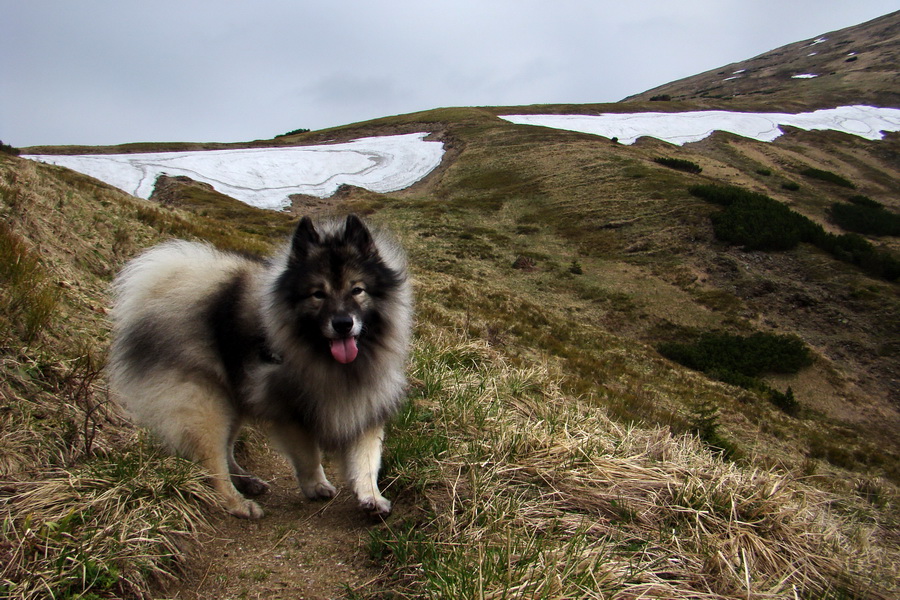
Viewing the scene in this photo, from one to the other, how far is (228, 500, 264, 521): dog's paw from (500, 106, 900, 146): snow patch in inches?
2022

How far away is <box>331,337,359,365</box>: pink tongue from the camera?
338 centimetres

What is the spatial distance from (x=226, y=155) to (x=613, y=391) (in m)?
42.2

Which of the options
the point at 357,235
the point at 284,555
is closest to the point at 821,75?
the point at 357,235

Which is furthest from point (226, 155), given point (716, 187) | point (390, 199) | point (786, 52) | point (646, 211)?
point (786, 52)

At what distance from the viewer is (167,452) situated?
3541mm

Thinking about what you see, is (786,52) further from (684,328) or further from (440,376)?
(440,376)

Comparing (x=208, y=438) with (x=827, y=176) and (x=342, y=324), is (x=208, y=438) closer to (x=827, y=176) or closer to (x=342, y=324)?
(x=342, y=324)

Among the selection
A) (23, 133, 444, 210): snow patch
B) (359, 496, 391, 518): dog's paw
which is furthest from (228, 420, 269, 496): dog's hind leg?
(23, 133, 444, 210): snow patch

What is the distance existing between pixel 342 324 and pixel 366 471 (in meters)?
1.10

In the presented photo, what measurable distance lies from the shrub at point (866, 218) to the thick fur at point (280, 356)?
3297 cm

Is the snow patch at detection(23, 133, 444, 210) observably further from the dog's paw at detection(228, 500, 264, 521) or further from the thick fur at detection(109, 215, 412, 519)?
the dog's paw at detection(228, 500, 264, 521)

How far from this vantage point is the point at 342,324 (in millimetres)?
3291

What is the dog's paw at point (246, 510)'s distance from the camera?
356 cm

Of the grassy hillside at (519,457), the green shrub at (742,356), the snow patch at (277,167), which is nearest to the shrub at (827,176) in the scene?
the grassy hillside at (519,457)
